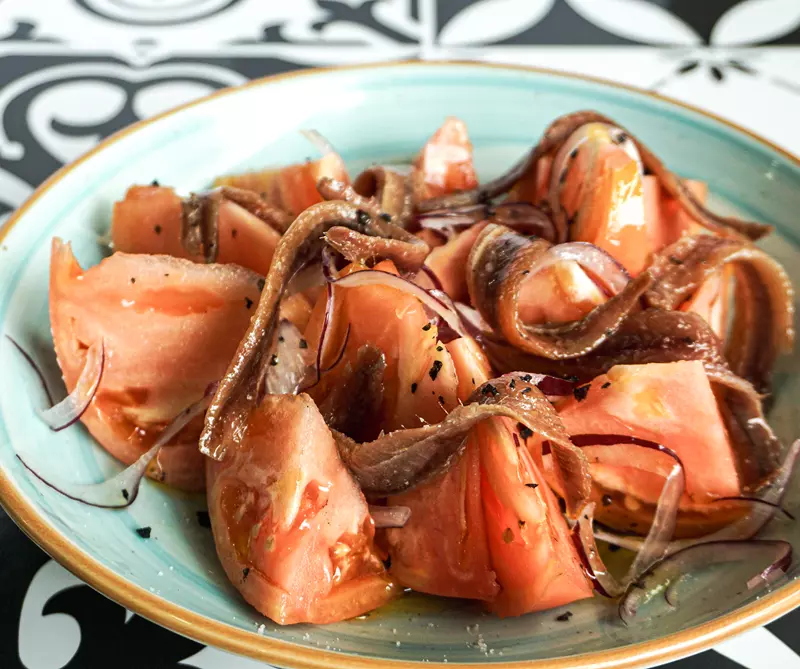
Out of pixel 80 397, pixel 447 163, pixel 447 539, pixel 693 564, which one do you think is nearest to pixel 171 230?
pixel 80 397

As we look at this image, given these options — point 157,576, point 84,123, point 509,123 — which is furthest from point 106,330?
point 84,123

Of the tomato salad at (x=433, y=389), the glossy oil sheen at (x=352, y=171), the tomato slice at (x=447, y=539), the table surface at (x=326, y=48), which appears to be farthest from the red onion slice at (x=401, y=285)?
the table surface at (x=326, y=48)

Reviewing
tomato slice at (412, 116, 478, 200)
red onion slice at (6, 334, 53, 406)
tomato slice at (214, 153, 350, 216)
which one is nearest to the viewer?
red onion slice at (6, 334, 53, 406)

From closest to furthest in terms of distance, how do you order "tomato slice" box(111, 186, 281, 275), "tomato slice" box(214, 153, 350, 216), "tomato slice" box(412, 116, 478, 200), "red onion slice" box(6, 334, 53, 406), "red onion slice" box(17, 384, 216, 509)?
1. "red onion slice" box(17, 384, 216, 509)
2. "red onion slice" box(6, 334, 53, 406)
3. "tomato slice" box(111, 186, 281, 275)
4. "tomato slice" box(214, 153, 350, 216)
5. "tomato slice" box(412, 116, 478, 200)

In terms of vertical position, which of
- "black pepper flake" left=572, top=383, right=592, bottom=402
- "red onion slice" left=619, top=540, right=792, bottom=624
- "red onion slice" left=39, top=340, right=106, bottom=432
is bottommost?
"red onion slice" left=619, top=540, right=792, bottom=624

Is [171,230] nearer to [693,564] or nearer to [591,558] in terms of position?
[591,558]

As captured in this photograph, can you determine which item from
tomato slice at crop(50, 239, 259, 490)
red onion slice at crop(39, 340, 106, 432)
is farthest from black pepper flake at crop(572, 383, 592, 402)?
red onion slice at crop(39, 340, 106, 432)

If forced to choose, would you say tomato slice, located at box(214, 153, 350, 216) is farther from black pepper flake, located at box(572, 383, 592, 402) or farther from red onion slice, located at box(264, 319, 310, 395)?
black pepper flake, located at box(572, 383, 592, 402)
